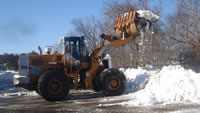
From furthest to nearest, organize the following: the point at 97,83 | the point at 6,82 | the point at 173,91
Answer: the point at 6,82
the point at 97,83
the point at 173,91

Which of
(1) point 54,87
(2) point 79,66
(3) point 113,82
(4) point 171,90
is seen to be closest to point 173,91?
(4) point 171,90

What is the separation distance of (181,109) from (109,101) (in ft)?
13.8

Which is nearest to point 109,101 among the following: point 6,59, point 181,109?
point 181,109

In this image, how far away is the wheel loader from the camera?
1948 centimetres

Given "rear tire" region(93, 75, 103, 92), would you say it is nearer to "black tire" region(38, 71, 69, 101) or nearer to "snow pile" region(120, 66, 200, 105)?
"black tire" region(38, 71, 69, 101)

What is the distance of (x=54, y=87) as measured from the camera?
18969mm

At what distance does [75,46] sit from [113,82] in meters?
2.39

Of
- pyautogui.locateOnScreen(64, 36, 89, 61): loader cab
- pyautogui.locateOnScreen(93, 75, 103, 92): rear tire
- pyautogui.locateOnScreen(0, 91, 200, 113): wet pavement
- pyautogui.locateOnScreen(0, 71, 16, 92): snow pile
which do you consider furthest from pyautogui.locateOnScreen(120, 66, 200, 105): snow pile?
pyautogui.locateOnScreen(0, 71, 16, 92): snow pile

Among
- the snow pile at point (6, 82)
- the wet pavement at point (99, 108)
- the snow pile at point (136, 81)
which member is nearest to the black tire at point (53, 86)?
the wet pavement at point (99, 108)

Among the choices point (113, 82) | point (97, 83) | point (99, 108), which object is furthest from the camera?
point (97, 83)

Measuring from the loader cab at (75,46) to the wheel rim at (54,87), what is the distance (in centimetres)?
164

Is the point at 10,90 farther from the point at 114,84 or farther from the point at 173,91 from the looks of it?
the point at 173,91

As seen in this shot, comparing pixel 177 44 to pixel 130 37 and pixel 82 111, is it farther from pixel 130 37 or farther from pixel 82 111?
Result: pixel 82 111

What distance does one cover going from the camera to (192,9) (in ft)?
150
